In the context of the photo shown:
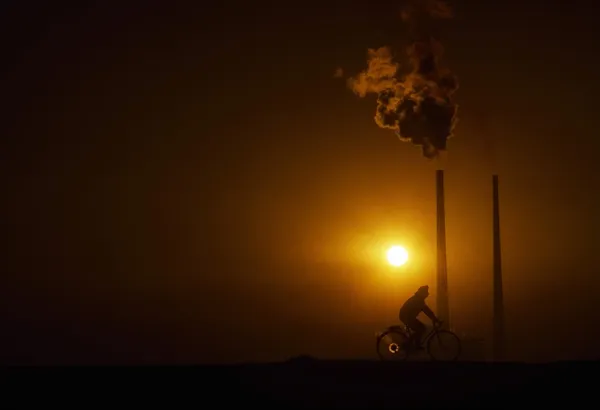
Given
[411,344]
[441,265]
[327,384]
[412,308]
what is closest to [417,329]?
[411,344]

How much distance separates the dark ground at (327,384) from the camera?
12.4m

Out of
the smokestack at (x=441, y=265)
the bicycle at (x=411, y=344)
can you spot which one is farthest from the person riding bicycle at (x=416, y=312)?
the smokestack at (x=441, y=265)

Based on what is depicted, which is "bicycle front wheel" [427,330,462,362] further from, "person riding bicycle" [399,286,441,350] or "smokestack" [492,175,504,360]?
"smokestack" [492,175,504,360]

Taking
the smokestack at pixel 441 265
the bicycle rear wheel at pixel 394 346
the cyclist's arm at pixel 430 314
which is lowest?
the bicycle rear wheel at pixel 394 346

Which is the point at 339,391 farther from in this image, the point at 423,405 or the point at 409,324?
the point at 409,324

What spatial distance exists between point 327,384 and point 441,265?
114 feet

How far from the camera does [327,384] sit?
13.2 metres

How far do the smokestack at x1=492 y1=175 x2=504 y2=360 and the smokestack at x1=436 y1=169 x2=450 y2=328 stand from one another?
551cm

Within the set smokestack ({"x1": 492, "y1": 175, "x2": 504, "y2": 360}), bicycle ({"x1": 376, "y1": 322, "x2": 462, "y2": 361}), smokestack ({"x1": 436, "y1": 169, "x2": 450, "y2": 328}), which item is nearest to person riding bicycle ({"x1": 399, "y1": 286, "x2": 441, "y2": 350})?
bicycle ({"x1": 376, "y1": 322, "x2": 462, "y2": 361})

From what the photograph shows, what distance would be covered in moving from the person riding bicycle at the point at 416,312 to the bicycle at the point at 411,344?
141 millimetres

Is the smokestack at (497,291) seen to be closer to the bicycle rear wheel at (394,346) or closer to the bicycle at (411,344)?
the bicycle at (411,344)

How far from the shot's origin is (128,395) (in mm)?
12719

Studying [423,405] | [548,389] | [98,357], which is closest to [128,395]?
[423,405]

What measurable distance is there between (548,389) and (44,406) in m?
8.05
